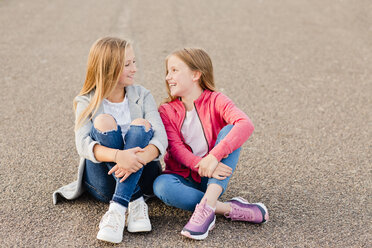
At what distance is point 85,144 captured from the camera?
2.81 meters

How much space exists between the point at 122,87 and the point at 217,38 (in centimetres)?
445

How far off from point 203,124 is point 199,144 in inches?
5.1

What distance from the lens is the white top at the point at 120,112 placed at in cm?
307

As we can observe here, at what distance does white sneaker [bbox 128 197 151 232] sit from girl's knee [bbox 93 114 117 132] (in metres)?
0.50

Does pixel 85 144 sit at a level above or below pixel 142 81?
above

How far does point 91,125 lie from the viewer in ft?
9.60

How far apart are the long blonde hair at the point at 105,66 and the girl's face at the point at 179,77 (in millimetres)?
325

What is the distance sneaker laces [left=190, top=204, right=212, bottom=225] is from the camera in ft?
8.98

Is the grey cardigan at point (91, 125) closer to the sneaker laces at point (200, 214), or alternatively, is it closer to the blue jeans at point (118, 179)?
the blue jeans at point (118, 179)

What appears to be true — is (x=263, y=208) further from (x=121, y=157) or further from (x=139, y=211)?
(x=121, y=157)

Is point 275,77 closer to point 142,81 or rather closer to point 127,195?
point 142,81

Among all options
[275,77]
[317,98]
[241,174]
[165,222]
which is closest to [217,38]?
[275,77]

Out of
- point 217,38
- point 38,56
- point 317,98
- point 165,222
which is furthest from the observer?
point 217,38

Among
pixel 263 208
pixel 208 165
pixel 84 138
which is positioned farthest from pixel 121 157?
pixel 263 208
